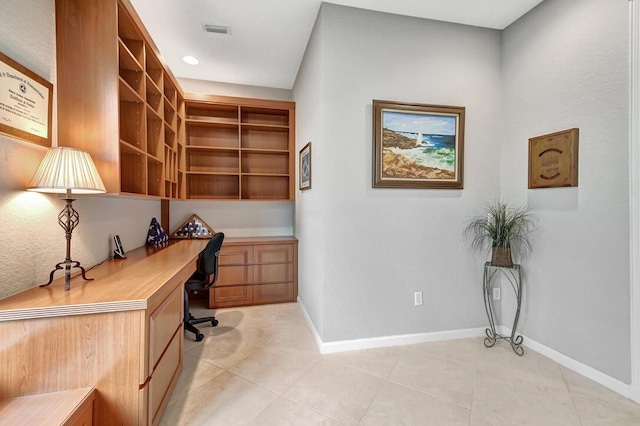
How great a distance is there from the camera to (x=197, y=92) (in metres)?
3.65

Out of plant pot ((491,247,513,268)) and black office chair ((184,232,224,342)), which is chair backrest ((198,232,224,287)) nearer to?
black office chair ((184,232,224,342))

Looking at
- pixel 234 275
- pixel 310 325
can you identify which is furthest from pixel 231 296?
pixel 310 325

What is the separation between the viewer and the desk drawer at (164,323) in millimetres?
1373

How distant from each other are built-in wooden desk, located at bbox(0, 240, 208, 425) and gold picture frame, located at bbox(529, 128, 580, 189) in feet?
9.18

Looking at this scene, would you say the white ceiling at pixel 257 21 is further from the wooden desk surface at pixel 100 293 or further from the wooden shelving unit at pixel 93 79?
the wooden desk surface at pixel 100 293

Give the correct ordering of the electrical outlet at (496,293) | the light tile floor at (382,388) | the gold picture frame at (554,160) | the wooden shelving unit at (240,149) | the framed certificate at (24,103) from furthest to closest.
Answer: the wooden shelving unit at (240,149) < the electrical outlet at (496,293) < the gold picture frame at (554,160) < the light tile floor at (382,388) < the framed certificate at (24,103)

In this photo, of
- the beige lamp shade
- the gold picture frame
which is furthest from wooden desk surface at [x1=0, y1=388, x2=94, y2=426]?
the gold picture frame

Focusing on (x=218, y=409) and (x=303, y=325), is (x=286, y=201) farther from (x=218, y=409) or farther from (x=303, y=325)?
(x=218, y=409)

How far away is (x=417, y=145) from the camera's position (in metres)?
2.39

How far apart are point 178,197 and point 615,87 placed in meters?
4.00

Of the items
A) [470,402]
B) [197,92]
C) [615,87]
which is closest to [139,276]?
[470,402]

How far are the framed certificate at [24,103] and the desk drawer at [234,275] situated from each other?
2.07 metres

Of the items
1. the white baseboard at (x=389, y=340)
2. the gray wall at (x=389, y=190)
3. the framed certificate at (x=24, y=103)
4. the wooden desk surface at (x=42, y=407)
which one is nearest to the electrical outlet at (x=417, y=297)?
the gray wall at (x=389, y=190)

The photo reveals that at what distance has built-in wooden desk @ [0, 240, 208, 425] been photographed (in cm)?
114
